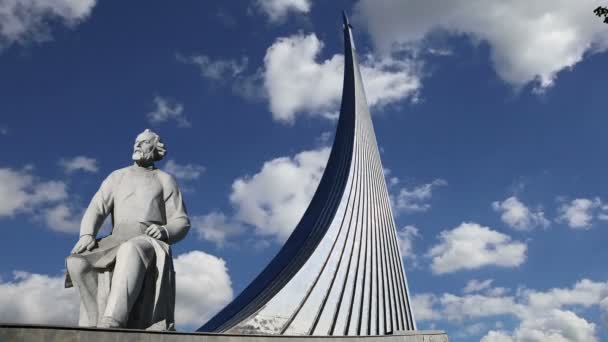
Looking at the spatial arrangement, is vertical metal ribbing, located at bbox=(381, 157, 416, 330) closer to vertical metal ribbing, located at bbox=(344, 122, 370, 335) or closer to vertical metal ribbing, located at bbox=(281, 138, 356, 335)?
vertical metal ribbing, located at bbox=(344, 122, 370, 335)

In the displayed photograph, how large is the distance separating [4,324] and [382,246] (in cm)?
1833

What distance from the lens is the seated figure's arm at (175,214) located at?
4719mm

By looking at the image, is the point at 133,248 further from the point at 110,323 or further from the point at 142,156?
the point at 142,156

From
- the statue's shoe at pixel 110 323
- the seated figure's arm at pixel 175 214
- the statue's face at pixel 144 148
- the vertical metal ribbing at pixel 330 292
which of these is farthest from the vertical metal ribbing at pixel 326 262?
the statue's shoe at pixel 110 323

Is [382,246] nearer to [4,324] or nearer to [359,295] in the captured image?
[359,295]

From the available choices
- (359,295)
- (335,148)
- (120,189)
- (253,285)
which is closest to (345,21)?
(335,148)

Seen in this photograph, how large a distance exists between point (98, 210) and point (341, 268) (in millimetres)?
13941

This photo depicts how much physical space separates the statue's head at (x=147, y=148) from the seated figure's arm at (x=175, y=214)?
27 centimetres

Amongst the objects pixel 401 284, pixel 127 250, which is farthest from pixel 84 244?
pixel 401 284

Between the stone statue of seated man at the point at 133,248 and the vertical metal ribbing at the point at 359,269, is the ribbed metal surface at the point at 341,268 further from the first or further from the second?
the stone statue of seated man at the point at 133,248

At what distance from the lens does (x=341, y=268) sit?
1806cm

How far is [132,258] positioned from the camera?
13.7ft

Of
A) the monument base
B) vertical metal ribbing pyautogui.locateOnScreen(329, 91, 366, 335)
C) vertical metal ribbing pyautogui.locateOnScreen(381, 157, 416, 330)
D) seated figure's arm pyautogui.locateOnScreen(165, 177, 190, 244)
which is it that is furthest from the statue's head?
vertical metal ribbing pyautogui.locateOnScreen(381, 157, 416, 330)

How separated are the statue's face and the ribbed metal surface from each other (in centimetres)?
1002
